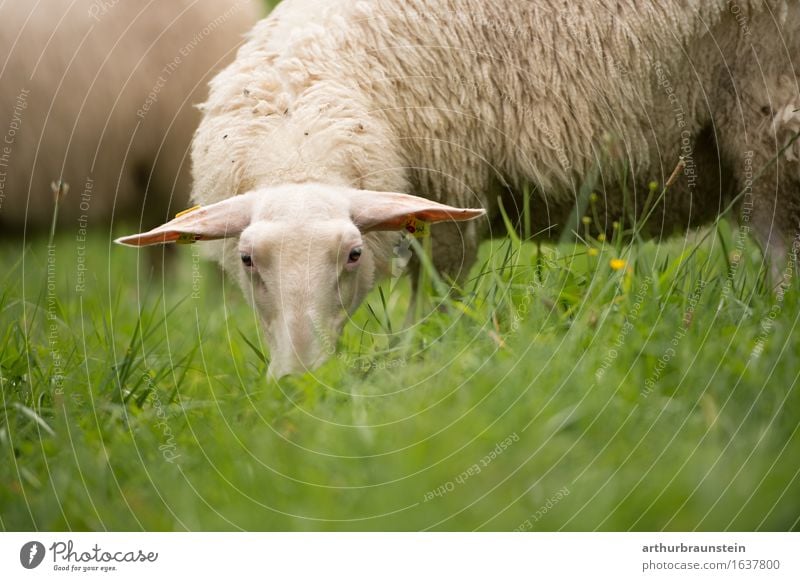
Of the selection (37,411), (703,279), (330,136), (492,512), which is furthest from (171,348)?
(703,279)

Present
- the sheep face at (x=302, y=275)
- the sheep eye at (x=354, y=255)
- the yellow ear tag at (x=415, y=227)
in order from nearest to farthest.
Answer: the sheep face at (x=302, y=275) → the sheep eye at (x=354, y=255) → the yellow ear tag at (x=415, y=227)

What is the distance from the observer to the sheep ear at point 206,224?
3.09 metres

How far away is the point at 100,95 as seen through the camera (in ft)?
15.8

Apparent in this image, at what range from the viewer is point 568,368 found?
264cm

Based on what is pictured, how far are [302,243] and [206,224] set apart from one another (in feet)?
1.19

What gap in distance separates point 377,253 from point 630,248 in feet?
2.95

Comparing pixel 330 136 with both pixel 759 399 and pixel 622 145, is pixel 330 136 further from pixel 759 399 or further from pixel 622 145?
pixel 759 399

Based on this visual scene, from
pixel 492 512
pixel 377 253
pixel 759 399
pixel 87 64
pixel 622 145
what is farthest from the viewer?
pixel 87 64

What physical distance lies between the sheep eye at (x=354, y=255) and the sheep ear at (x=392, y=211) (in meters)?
0.12

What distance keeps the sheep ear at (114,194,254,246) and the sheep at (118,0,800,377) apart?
0.18 m

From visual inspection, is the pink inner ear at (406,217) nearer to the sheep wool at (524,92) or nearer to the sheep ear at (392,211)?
the sheep ear at (392,211)

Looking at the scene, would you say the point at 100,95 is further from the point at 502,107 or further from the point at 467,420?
the point at 467,420

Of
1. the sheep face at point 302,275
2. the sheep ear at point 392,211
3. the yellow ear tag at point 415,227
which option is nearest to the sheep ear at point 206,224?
the sheep face at point 302,275

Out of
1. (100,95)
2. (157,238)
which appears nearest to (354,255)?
(157,238)
